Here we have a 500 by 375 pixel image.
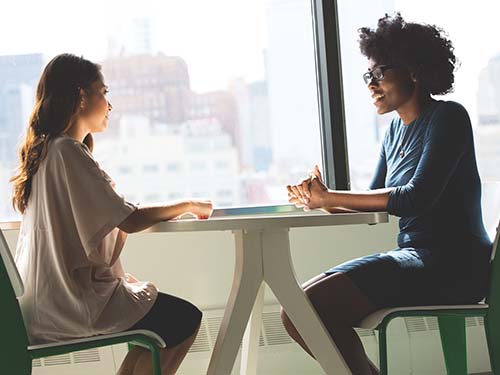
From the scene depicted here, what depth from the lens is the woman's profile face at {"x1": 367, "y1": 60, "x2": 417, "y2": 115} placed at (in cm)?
279

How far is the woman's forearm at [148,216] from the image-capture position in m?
2.32

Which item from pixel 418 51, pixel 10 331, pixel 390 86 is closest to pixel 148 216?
pixel 10 331

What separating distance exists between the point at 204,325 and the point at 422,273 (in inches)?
47.9

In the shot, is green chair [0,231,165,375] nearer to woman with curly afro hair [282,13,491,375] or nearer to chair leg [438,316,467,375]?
woman with curly afro hair [282,13,491,375]

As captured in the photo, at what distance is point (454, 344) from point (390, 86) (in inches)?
33.9

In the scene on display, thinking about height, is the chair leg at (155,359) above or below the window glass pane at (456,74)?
below

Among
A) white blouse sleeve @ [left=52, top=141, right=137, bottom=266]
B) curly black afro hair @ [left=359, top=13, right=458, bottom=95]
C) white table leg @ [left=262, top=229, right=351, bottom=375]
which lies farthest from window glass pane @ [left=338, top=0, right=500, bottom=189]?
white blouse sleeve @ [left=52, top=141, right=137, bottom=266]

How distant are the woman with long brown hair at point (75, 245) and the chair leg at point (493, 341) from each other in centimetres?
82

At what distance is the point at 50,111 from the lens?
2424mm

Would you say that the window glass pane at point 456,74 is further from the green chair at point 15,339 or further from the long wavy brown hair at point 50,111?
the green chair at point 15,339

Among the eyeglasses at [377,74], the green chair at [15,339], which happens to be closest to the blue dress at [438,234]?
the eyeglasses at [377,74]

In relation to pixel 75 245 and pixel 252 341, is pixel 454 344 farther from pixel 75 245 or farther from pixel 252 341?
pixel 75 245

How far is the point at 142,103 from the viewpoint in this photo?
11.7 ft

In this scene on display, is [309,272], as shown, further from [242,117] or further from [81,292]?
[81,292]
